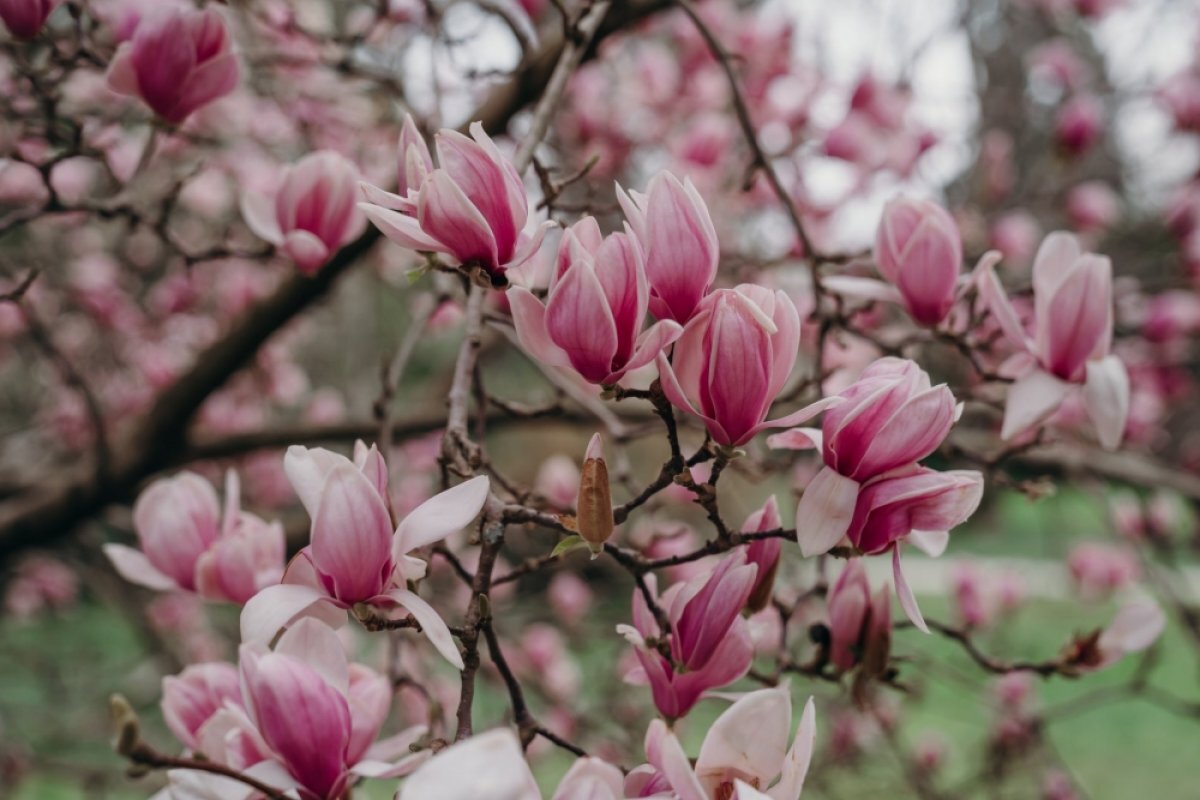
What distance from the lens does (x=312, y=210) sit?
2.68 feet

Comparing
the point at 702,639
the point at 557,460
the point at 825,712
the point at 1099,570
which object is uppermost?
the point at 702,639

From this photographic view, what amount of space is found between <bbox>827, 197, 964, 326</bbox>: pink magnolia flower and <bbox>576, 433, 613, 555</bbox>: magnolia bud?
1.24 feet

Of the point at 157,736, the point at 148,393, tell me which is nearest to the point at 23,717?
the point at 157,736

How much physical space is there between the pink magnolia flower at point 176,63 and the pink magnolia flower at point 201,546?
0.32 m

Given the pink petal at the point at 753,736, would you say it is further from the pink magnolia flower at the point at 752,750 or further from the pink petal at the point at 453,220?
the pink petal at the point at 453,220

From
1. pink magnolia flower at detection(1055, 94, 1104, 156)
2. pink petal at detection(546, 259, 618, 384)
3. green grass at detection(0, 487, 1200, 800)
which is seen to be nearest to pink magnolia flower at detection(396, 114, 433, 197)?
pink petal at detection(546, 259, 618, 384)

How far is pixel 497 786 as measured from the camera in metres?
0.33

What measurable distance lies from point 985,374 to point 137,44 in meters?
0.71

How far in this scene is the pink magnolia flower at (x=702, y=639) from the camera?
53 cm

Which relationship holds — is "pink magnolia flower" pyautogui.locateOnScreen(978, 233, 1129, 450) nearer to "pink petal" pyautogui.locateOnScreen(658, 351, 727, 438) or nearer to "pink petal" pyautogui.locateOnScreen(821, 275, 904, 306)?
"pink petal" pyautogui.locateOnScreen(821, 275, 904, 306)

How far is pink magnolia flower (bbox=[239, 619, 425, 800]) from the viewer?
1.44 feet

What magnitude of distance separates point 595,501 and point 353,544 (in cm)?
12

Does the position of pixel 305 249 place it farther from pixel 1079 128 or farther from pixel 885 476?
pixel 1079 128

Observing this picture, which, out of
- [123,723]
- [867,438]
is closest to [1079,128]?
[867,438]
